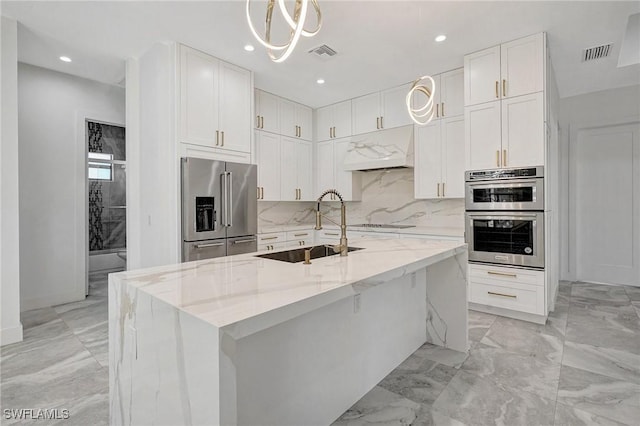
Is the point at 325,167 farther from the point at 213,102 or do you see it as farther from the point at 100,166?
the point at 100,166

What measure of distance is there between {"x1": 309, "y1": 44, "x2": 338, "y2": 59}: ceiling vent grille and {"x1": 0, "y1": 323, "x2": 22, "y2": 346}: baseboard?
371cm

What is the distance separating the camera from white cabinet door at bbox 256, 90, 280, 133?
172 inches

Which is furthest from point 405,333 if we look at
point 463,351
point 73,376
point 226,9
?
point 226,9

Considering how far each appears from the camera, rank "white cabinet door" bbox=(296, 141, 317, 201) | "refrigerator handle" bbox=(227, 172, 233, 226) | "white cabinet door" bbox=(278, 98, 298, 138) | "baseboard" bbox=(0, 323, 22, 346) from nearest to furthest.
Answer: "baseboard" bbox=(0, 323, 22, 346) → "refrigerator handle" bbox=(227, 172, 233, 226) → "white cabinet door" bbox=(278, 98, 298, 138) → "white cabinet door" bbox=(296, 141, 317, 201)

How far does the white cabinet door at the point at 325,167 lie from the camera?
503 centimetres

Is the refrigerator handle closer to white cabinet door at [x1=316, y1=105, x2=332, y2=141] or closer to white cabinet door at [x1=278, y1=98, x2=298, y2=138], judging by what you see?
white cabinet door at [x1=278, y1=98, x2=298, y2=138]

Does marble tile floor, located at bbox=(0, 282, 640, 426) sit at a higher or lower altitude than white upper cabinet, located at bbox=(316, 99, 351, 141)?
lower

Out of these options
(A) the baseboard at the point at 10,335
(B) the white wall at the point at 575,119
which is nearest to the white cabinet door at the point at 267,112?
(A) the baseboard at the point at 10,335

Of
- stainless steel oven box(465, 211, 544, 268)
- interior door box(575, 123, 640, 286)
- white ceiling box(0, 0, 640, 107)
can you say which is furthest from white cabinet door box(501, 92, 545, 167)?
interior door box(575, 123, 640, 286)

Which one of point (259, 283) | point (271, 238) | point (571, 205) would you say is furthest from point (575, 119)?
point (259, 283)

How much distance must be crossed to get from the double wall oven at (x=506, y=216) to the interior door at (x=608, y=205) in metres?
2.41

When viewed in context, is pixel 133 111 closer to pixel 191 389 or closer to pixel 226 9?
pixel 226 9

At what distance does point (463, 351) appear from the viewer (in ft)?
8.00

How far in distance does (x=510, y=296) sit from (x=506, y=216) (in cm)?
79
